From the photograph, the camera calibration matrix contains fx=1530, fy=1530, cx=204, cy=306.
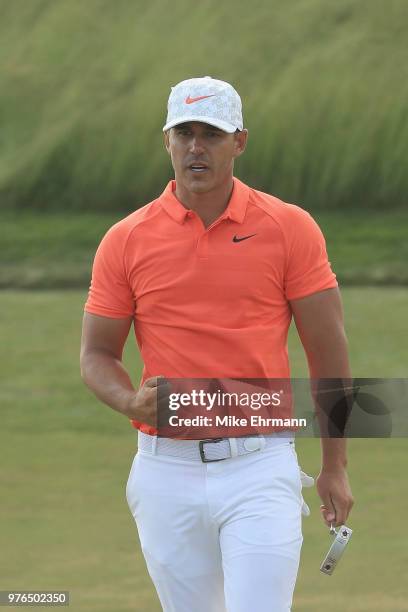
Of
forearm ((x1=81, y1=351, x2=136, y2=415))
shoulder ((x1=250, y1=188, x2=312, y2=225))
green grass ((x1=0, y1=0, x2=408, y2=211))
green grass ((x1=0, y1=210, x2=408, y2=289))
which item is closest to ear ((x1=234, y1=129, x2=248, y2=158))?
shoulder ((x1=250, y1=188, x2=312, y2=225))

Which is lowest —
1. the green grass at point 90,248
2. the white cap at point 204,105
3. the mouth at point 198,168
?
the green grass at point 90,248

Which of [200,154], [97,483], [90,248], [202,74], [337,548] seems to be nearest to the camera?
[200,154]

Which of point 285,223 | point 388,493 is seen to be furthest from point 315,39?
point 285,223

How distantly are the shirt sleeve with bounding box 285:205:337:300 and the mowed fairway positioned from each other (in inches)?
86.1

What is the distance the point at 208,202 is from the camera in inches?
145

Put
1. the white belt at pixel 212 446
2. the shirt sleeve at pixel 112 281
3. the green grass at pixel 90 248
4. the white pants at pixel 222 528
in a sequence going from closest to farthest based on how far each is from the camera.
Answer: the white pants at pixel 222 528 → the white belt at pixel 212 446 → the shirt sleeve at pixel 112 281 → the green grass at pixel 90 248

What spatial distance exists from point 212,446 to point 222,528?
19cm

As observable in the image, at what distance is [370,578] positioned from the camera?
5965 millimetres

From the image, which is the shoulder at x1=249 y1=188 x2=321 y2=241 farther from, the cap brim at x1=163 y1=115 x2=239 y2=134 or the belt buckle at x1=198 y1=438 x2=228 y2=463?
the belt buckle at x1=198 y1=438 x2=228 y2=463

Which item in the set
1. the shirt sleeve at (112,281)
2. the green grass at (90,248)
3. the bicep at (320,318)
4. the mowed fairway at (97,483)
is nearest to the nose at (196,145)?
the shirt sleeve at (112,281)

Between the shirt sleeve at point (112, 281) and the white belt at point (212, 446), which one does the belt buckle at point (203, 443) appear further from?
the shirt sleeve at point (112, 281)

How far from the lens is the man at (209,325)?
3.53 metres

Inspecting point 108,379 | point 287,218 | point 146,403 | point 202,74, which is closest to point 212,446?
point 146,403

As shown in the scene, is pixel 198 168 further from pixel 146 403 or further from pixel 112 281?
pixel 146 403
